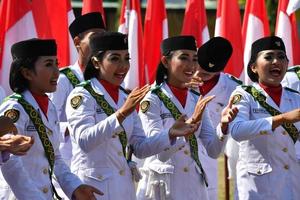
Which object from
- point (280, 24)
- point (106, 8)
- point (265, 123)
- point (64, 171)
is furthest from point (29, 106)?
point (106, 8)

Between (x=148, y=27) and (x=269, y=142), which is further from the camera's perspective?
(x=148, y=27)

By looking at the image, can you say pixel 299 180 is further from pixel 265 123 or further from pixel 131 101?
pixel 131 101

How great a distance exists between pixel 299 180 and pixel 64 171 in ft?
6.55

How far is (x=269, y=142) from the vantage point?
797 centimetres

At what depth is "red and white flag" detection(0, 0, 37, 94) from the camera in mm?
10352

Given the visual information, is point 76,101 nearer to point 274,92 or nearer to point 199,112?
point 199,112

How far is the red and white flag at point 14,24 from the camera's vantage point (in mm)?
10352

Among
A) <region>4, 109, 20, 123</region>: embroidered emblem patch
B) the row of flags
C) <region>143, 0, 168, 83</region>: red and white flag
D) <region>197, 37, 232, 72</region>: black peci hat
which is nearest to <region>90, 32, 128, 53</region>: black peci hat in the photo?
<region>4, 109, 20, 123</region>: embroidered emblem patch

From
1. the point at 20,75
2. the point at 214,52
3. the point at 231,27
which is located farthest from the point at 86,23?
the point at 231,27

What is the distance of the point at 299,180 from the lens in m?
8.08

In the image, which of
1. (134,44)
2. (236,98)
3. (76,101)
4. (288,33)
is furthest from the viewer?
(134,44)

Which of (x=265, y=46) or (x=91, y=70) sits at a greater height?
(x=265, y=46)

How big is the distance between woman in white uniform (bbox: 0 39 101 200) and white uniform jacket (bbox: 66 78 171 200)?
8.5 inches

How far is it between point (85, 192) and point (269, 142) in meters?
1.70
